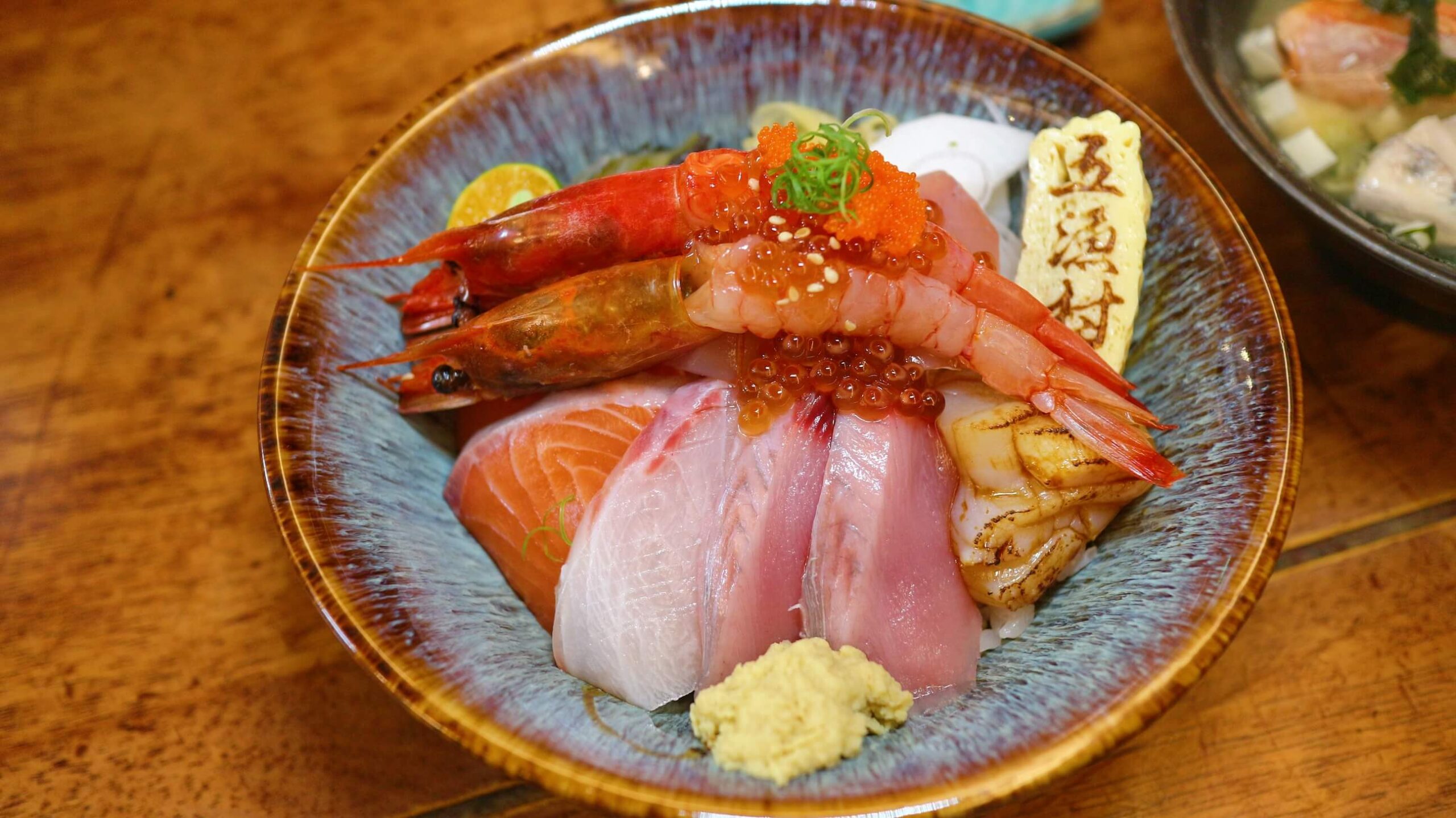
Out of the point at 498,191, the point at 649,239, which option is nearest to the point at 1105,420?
the point at 649,239

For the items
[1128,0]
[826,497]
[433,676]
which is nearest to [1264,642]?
[826,497]

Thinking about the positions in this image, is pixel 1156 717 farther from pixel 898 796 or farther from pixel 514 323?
pixel 514 323

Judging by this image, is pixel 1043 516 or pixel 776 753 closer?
pixel 776 753

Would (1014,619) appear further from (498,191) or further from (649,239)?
(498,191)

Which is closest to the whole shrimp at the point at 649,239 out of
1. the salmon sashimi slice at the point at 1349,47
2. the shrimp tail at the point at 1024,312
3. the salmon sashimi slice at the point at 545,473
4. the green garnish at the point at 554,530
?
the shrimp tail at the point at 1024,312

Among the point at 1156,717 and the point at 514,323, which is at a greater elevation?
the point at 514,323

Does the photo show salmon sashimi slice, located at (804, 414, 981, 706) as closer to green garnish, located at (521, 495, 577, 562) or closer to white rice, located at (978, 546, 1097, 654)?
white rice, located at (978, 546, 1097, 654)
